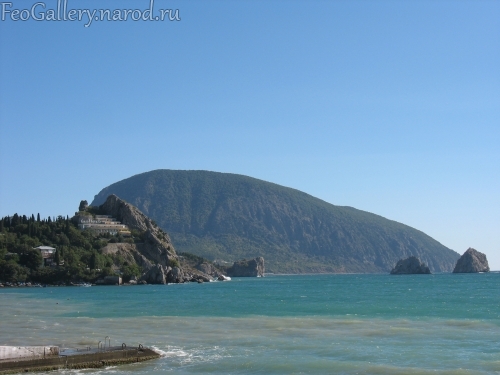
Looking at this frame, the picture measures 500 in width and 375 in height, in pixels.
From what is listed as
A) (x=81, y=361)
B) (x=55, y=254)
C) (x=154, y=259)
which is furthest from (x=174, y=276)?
(x=81, y=361)

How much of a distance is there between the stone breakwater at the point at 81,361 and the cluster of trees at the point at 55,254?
11963 cm

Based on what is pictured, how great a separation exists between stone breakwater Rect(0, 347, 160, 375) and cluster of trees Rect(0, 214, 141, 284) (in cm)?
11963

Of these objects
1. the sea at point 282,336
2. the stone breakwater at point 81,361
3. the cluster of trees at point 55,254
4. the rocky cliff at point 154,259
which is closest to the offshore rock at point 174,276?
the rocky cliff at point 154,259

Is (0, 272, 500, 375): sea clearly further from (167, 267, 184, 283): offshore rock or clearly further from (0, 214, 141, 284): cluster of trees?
(167, 267, 184, 283): offshore rock

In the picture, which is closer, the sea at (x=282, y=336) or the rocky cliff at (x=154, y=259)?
Answer: the sea at (x=282, y=336)

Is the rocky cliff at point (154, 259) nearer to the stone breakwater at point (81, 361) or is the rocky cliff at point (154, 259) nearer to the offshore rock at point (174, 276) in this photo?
the offshore rock at point (174, 276)

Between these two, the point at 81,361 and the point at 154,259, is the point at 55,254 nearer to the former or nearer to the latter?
the point at 154,259

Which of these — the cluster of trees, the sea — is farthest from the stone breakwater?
the cluster of trees

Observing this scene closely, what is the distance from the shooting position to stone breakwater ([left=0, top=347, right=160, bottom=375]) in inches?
1275

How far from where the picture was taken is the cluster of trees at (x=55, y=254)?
151 m

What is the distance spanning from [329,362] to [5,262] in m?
126

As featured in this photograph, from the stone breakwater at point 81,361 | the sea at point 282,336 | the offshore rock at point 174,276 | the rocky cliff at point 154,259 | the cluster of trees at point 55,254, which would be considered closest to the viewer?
the stone breakwater at point 81,361

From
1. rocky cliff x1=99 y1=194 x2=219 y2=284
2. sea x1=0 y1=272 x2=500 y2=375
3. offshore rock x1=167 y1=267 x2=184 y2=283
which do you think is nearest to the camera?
sea x1=0 y1=272 x2=500 y2=375

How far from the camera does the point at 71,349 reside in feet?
124
